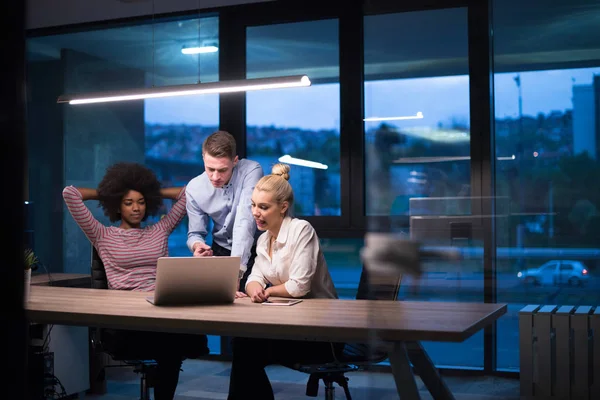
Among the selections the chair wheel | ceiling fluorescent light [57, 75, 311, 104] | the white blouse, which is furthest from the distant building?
ceiling fluorescent light [57, 75, 311, 104]

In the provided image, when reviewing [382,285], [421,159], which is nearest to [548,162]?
[421,159]

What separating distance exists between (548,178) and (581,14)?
43cm

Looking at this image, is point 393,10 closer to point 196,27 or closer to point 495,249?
point 495,249

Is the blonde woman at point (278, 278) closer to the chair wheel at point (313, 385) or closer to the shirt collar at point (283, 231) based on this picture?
the shirt collar at point (283, 231)

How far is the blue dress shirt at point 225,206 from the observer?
2.75 meters

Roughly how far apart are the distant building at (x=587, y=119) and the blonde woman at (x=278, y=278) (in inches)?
43.7

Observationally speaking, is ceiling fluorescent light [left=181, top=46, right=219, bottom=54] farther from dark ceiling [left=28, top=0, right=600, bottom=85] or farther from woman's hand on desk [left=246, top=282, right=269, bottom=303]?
woman's hand on desk [left=246, top=282, right=269, bottom=303]

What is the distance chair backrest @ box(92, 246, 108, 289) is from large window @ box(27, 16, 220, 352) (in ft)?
3.77

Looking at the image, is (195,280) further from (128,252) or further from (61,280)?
(61,280)

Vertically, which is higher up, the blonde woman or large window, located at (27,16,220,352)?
large window, located at (27,16,220,352)

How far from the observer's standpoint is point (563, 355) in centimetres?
120

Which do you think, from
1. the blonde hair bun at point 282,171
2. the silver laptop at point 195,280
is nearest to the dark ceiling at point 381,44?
the blonde hair bun at point 282,171

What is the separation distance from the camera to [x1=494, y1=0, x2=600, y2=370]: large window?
51.9 inches

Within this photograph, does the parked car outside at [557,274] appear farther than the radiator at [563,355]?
Yes
